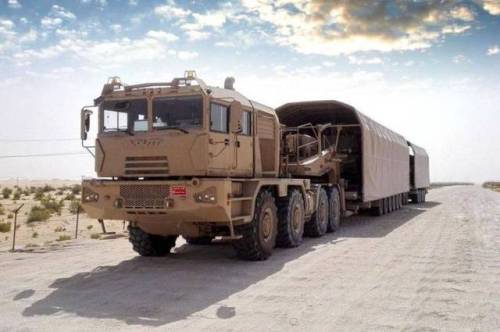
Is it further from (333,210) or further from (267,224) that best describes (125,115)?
(333,210)

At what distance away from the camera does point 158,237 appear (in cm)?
1120

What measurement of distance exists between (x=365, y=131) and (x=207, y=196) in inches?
397

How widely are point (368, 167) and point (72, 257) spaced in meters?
10.7

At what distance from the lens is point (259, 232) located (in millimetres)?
10094

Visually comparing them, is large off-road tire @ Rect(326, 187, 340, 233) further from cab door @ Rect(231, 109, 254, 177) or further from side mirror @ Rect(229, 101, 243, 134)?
side mirror @ Rect(229, 101, 243, 134)

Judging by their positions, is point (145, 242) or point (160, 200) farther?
point (145, 242)

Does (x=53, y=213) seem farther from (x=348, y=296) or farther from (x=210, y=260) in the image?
(x=348, y=296)

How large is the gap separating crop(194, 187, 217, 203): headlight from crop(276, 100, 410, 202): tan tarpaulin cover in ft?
30.1

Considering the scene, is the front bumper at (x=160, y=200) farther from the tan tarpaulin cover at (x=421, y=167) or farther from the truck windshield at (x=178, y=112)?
the tan tarpaulin cover at (x=421, y=167)

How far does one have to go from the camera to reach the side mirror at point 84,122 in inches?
382

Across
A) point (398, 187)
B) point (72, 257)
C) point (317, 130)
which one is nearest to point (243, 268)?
point (72, 257)

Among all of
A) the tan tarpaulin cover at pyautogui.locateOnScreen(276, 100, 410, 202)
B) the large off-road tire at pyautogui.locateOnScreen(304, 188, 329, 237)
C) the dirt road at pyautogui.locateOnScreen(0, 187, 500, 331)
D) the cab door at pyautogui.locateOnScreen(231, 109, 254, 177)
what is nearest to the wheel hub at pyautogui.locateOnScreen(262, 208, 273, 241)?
the dirt road at pyautogui.locateOnScreen(0, 187, 500, 331)

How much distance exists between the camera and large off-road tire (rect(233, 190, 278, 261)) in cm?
996

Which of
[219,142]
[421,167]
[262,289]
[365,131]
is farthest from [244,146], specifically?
[421,167]
